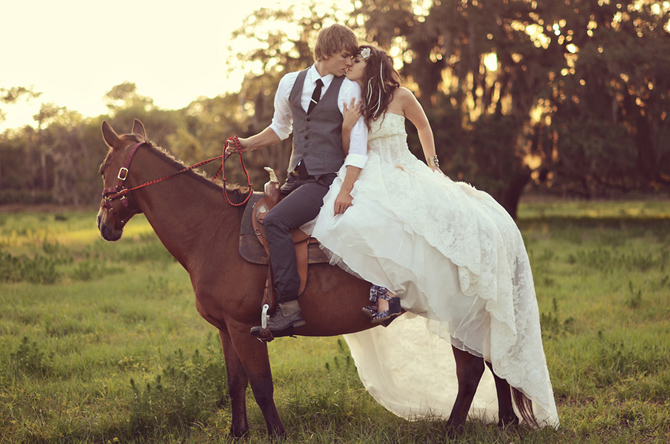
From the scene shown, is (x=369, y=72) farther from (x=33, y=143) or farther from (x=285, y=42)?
(x=33, y=143)

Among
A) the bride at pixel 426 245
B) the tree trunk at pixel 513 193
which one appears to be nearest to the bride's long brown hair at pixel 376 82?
the bride at pixel 426 245

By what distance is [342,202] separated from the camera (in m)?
3.41

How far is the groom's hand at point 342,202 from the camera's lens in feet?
11.2

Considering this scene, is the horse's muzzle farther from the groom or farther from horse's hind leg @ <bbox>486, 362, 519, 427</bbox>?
horse's hind leg @ <bbox>486, 362, 519, 427</bbox>

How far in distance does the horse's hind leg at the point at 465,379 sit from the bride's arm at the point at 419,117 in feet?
4.48

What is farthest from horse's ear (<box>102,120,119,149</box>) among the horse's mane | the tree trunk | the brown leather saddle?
the tree trunk

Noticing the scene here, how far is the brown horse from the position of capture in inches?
139

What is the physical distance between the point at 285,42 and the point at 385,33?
4.38 m

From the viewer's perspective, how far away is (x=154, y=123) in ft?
167

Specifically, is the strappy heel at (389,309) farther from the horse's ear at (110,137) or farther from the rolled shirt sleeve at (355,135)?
the horse's ear at (110,137)

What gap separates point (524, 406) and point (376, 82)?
2.48 meters

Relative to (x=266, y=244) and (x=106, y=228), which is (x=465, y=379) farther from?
(x=106, y=228)

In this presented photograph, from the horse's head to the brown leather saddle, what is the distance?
886 millimetres

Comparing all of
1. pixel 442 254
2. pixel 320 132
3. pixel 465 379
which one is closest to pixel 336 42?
pixel 320 132
